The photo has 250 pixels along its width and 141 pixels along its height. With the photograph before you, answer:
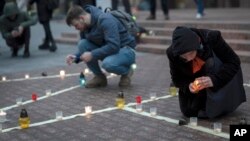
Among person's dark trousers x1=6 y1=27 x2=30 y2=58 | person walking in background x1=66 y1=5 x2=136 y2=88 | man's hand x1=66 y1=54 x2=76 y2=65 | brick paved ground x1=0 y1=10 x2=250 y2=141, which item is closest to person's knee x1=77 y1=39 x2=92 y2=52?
person walking in background x1=66 y1=5 x2=136 y2=88

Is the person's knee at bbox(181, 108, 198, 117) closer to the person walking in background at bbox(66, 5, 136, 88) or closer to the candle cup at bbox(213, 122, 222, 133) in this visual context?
the candle cup at bbox(213, 122, 222, 133)

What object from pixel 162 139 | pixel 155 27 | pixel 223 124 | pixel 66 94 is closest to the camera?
pixel 162 139

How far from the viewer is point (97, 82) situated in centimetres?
698

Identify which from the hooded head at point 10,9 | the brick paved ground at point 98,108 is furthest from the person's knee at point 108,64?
the hooded head at point 10,9

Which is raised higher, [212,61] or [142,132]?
[212,61]

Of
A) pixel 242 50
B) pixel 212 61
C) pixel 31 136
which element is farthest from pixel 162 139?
pixel 242 50

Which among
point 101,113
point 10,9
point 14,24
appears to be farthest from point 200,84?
point 14,24

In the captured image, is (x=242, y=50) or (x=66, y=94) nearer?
(x=66, y=94)

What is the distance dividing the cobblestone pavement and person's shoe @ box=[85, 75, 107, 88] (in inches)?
4.3

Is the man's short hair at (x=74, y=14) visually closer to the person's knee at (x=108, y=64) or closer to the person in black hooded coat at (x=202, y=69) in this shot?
the person's knee at (x=108, y=64)

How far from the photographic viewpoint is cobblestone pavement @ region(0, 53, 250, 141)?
466 cm

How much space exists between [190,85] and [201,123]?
426 mm

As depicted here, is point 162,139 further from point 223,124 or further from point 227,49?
point 227,49

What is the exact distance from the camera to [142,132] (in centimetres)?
468
